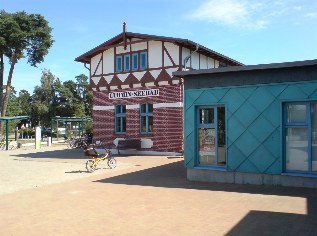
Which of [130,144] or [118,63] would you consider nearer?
[130,144]

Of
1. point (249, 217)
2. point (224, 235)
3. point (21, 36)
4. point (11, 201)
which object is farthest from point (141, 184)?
point (21, 36)

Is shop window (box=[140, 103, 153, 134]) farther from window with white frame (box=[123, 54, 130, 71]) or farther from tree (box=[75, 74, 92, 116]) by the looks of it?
tree (box=[75, 74, 92, 116])

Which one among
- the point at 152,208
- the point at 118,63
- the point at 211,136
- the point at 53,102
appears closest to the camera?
the point at 152,208

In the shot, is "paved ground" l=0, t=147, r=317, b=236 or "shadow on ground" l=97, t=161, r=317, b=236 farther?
"paved ground" l=0, t=147, r=317, b=236

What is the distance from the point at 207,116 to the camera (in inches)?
420

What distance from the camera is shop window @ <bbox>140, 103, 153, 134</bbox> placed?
65.7ft

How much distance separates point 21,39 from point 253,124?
36503 mm

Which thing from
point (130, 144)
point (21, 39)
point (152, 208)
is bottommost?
point (152, 208)

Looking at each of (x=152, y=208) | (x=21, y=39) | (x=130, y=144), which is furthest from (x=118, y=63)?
(x=21, y=39)

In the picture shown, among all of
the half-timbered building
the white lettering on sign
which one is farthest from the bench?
the white lettering on sign

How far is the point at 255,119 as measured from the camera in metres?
9.67

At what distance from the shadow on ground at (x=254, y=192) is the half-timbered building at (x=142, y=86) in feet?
17.0

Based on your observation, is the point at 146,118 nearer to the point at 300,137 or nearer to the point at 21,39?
the point at 300,137

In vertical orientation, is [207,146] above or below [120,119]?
below
